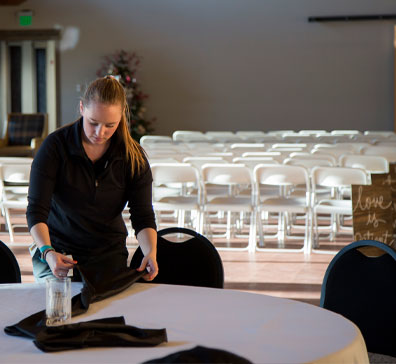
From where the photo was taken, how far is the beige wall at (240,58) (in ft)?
59.2

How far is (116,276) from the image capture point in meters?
2.62

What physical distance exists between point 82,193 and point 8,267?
1.76 ft

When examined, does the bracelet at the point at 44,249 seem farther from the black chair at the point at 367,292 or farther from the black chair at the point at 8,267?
the black chair at the point at 367,292

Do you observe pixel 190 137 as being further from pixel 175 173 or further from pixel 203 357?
pixel 203 357

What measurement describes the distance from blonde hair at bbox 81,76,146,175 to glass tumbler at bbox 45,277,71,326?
82cm

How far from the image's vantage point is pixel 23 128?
14.6m

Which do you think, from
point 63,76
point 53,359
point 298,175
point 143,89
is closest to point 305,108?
point 143,89

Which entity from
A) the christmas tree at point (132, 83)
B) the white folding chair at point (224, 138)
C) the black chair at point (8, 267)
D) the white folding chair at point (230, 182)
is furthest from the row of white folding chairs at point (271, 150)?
the christmas tree at point (132, 83)

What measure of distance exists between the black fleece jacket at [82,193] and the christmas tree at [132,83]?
1432 centimetres

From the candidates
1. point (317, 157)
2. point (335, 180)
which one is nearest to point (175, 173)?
point (335, 180)

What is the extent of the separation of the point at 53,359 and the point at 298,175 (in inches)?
210

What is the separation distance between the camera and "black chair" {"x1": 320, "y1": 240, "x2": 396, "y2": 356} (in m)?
2.79

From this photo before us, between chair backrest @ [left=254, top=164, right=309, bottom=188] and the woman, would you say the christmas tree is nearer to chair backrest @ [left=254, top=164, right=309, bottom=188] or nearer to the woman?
chair backrest @ [left=254, top=164, right=309, bottom=188]

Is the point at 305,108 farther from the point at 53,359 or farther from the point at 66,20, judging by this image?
the point at 53,359
